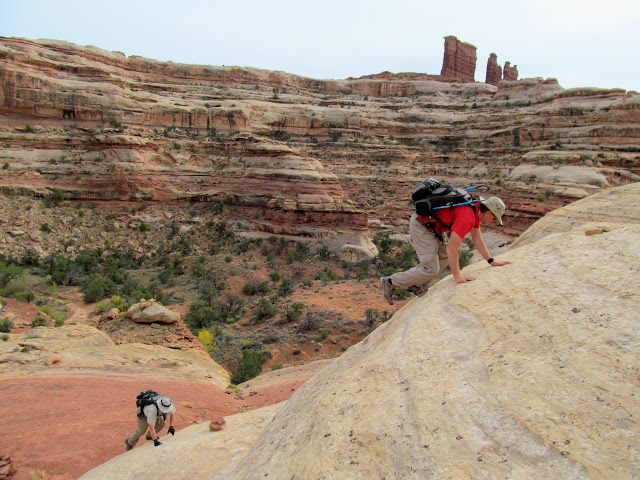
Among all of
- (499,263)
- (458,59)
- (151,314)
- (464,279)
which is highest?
(458,59)

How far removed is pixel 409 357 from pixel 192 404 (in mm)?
5203

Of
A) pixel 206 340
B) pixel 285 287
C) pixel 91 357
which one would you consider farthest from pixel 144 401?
pixel 285 287

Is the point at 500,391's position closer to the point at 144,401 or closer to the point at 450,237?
the point at 450,237

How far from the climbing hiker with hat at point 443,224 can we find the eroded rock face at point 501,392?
520 millimetres

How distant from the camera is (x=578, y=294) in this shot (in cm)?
240

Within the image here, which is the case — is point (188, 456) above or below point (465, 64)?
below

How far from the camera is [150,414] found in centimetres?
470

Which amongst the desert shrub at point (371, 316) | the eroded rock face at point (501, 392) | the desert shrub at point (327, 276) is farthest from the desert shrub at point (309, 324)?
the eroded rock face at point (501, 392)

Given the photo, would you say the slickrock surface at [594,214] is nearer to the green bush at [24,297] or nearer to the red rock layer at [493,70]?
the green bush at [24,297]

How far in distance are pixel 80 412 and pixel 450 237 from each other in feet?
19.8

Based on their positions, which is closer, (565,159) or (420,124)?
(565,159)

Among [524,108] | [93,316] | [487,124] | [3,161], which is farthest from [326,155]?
[93,316]

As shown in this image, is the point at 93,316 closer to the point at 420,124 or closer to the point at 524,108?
the point at 420,124

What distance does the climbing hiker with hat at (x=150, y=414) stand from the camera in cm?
470
